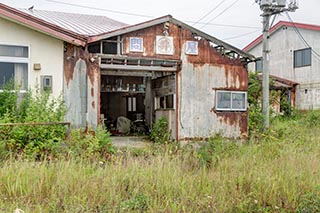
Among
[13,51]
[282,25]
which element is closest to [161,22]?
[13,51]

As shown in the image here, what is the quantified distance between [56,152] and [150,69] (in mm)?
4294

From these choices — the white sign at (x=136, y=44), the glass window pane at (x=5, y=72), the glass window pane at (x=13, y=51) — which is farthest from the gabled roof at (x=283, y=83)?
the glass window pane at (x=5, y=72)

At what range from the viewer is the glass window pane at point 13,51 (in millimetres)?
9672

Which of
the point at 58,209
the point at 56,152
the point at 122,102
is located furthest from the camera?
the point at 122,102

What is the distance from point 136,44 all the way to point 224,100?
3.72 m

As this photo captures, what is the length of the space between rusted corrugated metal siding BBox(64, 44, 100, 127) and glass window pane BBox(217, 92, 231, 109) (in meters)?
4.32

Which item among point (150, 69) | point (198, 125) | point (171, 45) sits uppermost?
point (171, 45)

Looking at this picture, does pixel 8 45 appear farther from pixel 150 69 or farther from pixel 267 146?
pixel 267 146

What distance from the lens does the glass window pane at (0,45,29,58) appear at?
967cm

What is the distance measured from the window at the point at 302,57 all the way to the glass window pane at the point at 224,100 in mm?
13140

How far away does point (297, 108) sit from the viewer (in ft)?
76.9

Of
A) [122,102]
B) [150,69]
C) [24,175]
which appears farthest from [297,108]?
[24,175]

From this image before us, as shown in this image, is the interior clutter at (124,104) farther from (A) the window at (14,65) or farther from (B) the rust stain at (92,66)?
(A) the window at (14,65)

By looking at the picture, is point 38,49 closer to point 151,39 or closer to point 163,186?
point 151,39
